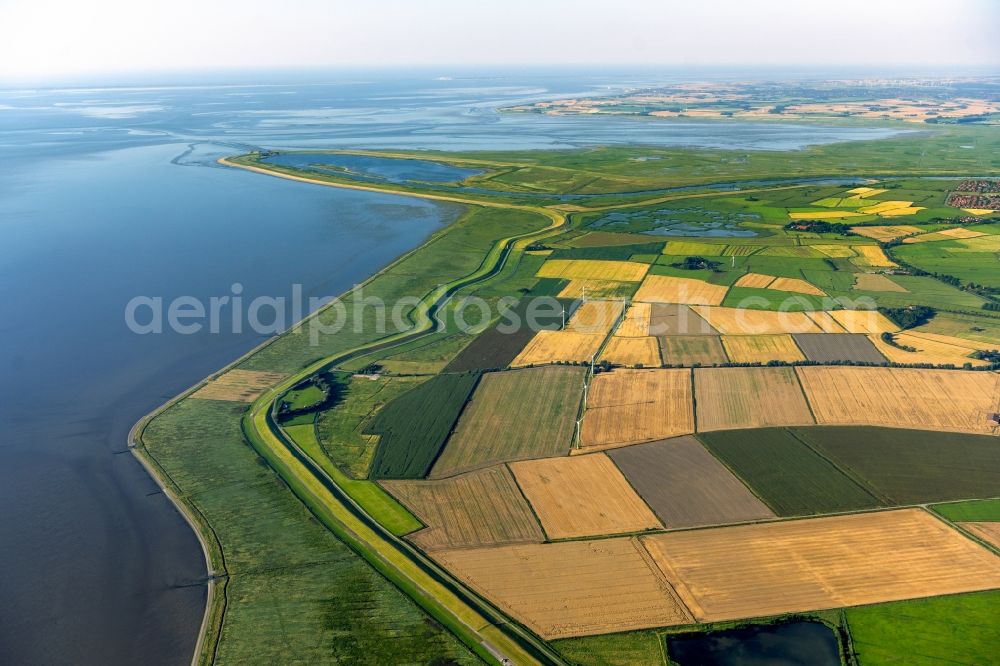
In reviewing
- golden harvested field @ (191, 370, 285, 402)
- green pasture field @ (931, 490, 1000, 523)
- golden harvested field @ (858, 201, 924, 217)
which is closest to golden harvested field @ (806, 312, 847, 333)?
green pasture field @ (931, 490, 1000, 523)

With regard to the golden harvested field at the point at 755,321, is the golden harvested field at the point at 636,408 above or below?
below

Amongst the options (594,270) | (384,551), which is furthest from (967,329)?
(384,551)

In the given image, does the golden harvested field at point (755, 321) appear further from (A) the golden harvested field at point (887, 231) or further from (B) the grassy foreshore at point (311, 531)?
(A) the golden harvested field at point (887, 231)

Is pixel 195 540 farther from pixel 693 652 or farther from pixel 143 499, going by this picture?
pixel 693 652

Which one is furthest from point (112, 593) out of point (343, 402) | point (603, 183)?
point (603, 183)

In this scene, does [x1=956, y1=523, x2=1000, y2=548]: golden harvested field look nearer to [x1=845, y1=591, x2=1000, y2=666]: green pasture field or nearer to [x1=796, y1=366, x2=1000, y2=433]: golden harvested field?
[x1=845, y1=591, x2=1000, y2=666]: green pasture field

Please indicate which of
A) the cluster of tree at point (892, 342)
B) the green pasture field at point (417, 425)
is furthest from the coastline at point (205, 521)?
the cluster of tree at point (892, 342)

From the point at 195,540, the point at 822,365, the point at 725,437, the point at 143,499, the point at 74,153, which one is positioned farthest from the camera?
the point at 74,153
